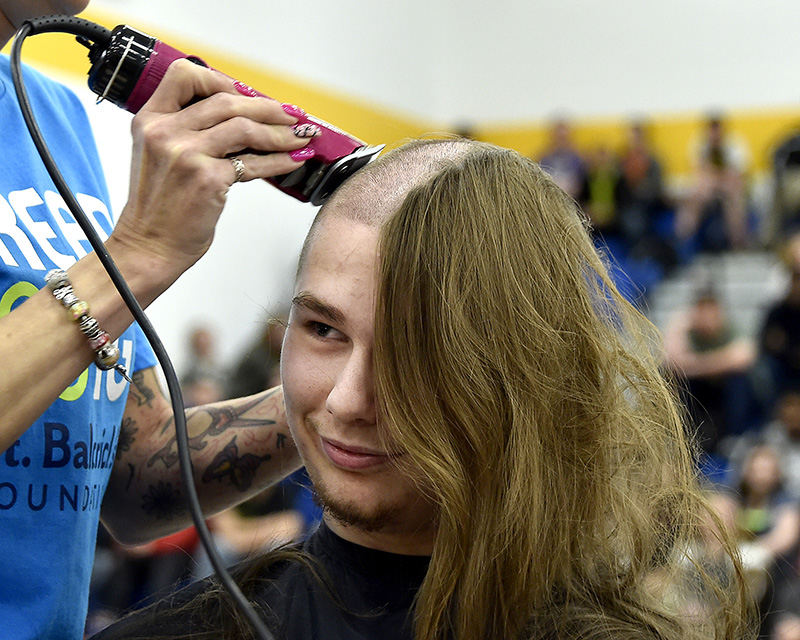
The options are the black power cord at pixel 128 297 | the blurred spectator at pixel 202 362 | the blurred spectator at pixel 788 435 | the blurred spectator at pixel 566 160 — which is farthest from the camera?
the blurred spectator at pixel 566 160

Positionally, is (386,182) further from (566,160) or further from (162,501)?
(566,160)

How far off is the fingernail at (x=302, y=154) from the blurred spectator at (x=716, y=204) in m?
6.49

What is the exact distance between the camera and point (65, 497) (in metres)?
1.11

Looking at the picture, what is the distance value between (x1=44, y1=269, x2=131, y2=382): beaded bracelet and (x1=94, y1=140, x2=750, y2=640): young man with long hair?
0.71ft

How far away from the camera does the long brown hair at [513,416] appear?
3.29ft

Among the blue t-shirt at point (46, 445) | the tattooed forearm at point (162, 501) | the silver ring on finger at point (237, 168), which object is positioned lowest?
the tattooed forearm at point (162, 501)

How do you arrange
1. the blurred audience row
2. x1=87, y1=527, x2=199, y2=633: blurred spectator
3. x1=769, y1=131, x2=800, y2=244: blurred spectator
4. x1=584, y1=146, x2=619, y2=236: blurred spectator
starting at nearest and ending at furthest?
x1=87, y1=527, x2=199, y2=633: blurred spectator < x1=769, y1=131, x2=800, y2=244: blurred spectator < the blurred audience row < x1=584, y1=146, x2=619, y2=236: blurred spectator

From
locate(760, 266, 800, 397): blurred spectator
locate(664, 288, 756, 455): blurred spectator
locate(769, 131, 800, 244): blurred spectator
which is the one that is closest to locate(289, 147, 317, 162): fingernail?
locate(664, 288, 756, 455): blurred spectator

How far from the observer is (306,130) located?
3.26 feet

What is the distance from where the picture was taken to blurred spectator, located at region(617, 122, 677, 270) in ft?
23.6

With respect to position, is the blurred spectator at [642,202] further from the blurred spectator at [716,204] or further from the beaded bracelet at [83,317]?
the beaded bracelet at [83,317]

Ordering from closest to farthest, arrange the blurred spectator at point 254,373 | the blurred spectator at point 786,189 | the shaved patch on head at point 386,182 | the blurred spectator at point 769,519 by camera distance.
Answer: the shaved patch on head at point 386,182
the blurred spectator at point 769,519
the blurred spectator at point 254,373
the blurred spectator at point 786,189

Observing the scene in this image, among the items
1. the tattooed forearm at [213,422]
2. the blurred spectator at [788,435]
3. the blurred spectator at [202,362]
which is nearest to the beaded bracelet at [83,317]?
the tattooed forearm at [213,422]

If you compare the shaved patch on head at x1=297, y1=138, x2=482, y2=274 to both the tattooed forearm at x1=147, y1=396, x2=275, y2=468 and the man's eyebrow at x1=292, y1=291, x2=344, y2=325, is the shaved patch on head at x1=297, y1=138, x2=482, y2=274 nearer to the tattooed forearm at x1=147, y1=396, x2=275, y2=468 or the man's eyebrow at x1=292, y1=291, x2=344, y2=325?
the man's eyebrow at x1=292, y1=291, x2=344, y2=325
